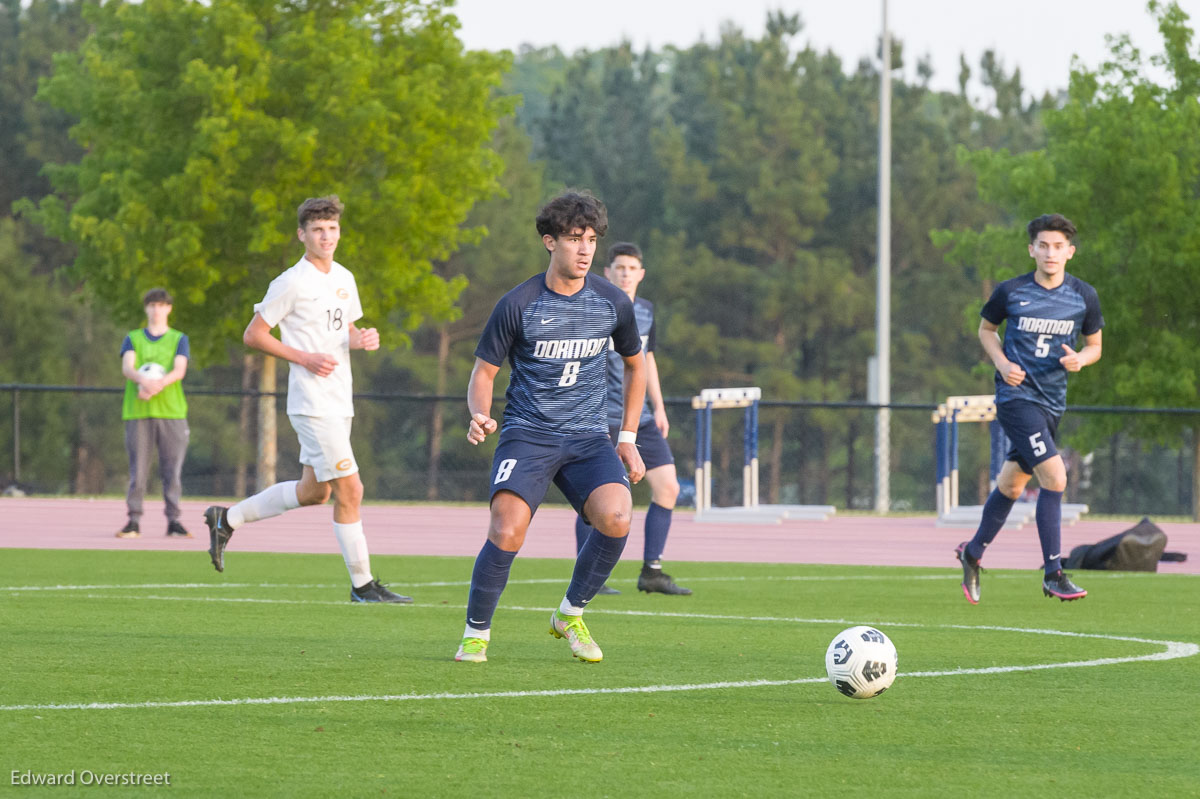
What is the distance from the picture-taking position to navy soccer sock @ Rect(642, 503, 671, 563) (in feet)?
36.0

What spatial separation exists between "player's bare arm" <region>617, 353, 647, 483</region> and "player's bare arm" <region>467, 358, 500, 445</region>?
644 mm

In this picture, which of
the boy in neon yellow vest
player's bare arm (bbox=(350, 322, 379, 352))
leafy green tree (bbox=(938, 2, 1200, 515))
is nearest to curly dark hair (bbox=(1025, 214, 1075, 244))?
player's bare arm (bbox=(350, 322, 379, 352))

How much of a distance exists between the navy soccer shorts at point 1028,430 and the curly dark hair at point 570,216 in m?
4.15

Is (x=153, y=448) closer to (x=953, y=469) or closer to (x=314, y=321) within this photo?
(x=314, y=321)

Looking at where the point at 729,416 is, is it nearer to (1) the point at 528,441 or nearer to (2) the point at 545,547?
(2) the point at 545,547

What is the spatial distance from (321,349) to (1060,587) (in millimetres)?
4544

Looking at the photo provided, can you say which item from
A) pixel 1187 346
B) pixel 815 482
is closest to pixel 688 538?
pixel 1187 346

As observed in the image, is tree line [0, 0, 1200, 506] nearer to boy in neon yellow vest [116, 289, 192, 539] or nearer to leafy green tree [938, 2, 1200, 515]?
leafy green tree [938, 2, 1200, 515]

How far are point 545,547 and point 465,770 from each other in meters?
11.6

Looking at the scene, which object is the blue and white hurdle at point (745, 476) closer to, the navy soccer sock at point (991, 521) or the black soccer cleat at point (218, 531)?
the navy soccer sock at point (991, 521)

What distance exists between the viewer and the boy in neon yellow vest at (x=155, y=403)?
1520 cm

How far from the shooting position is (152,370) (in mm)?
15242

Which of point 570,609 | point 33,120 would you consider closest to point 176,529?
point 570,609

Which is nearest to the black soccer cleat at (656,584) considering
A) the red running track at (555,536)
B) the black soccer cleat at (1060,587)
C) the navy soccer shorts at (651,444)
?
the navy soccer shorts at (651,444)
